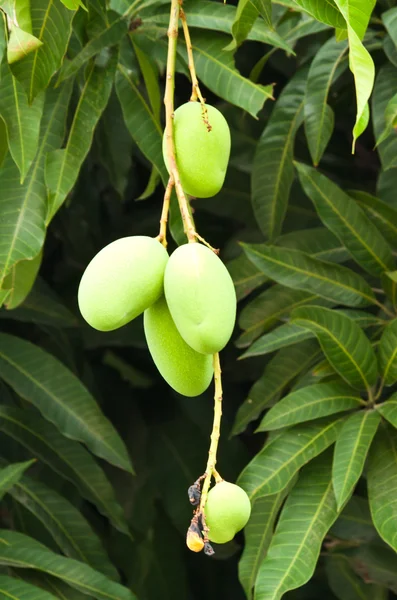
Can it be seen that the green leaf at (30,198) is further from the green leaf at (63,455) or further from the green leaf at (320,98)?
the green leaf at (63,455)

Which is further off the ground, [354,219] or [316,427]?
[354,219]

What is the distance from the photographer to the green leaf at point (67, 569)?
3.64ft

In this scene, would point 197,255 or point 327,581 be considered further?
point 327,581

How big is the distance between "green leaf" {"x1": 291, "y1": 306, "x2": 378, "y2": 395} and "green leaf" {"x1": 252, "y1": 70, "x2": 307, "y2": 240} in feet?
0.68

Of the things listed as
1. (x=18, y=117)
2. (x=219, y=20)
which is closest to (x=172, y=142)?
(x=18, y=117)

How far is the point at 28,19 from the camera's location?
0.80m

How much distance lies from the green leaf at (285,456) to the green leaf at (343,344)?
0.06 meters

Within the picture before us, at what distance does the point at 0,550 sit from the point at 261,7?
0.76 metres

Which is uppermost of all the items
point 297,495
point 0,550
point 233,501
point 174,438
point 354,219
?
point 233,501

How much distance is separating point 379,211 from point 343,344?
25cm

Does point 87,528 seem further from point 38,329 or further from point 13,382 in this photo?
point 38,329

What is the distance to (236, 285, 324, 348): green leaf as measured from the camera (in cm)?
124

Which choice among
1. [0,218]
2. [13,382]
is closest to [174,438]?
[13,382]

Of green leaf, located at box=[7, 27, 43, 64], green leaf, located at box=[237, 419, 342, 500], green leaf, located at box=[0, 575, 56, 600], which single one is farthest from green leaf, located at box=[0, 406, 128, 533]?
green leaf, located at box=[7, 27, 43, 64]
